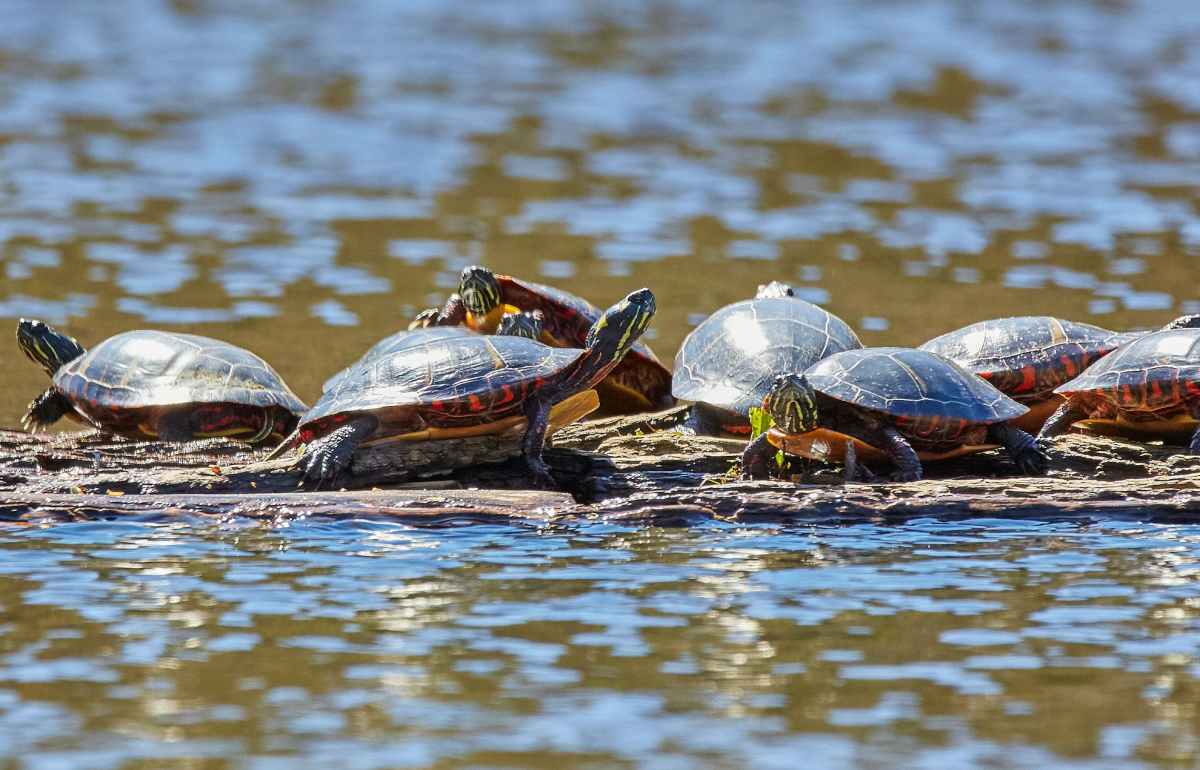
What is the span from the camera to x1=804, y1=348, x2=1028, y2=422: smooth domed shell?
22.5 ft

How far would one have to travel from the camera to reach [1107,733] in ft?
14.7

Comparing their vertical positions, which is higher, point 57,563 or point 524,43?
point 524,43

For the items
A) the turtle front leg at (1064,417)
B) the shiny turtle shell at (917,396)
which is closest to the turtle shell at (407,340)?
the shiny turtle shell at (917,396)

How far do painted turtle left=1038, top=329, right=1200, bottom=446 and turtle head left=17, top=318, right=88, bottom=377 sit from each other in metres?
5.77

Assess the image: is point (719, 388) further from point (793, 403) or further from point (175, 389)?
point (175, 389)

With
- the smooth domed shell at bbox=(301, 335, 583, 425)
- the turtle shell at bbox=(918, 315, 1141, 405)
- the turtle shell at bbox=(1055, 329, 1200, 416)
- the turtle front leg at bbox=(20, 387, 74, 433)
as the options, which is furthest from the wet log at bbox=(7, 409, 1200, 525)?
the turtle front leg at bbox=(20, 387, 74, 433)

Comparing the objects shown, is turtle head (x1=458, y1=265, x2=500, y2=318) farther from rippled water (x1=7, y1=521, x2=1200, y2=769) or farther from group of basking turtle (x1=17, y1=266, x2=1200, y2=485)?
rippled water (x1=7, y1=521, x2=1200, y2=769)

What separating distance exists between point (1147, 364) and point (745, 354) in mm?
2139

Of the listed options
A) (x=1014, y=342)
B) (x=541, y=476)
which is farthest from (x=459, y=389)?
(x=1014, y=342)

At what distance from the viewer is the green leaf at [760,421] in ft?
24.2

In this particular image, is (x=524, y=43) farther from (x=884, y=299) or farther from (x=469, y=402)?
Result: (x=469, y=402)

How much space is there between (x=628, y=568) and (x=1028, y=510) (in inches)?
71.5

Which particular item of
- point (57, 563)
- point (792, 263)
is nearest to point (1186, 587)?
point (57, 563)

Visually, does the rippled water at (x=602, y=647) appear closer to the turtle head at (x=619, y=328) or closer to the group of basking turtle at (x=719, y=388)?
the group of basking turtle at (x=719, y=388)
